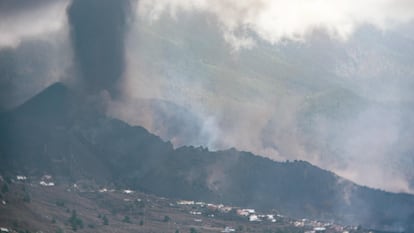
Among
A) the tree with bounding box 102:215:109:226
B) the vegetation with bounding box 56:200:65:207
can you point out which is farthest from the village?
the tree with bounding box 102:215:109:226

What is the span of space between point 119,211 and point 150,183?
17546mm

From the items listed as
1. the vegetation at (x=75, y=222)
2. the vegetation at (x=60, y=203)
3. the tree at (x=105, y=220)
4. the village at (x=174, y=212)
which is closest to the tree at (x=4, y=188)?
the village at (x=174, y=212)

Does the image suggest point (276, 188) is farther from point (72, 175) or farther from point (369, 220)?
point (72, 175)

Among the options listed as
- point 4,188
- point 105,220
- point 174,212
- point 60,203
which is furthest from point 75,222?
point 174,212

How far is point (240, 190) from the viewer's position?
156 metres

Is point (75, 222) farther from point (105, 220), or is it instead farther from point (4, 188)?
point (4, 188)

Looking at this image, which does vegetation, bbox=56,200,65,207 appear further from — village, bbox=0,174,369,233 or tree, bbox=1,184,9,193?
tree, bbox=1,184,9,193

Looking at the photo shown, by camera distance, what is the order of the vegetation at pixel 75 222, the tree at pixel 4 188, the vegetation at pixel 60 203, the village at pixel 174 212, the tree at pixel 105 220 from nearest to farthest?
the vegetation at pixel 75 222, the tree at pixel 4 188, the tree at pixel 105 220, the vegetation at pixel 60 203, the village at pixel 174 212

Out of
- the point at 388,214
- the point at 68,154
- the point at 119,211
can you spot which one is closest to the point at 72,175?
the point at 68,154

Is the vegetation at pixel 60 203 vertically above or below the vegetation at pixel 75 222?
above

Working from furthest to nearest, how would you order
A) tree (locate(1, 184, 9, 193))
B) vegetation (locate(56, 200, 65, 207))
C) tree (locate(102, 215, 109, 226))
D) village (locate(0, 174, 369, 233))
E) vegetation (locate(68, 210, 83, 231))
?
1. village (locate(0, 174, 369, 233))
2. vegetation (locate(56, 200, 65, 207))
3. tree (locate(102, 215, 109, 226))
4. tree (locate(1, 184, 9, 193))
5. vegetation (locate(68, 210, 83, 231))

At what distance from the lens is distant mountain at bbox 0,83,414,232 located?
150 meters

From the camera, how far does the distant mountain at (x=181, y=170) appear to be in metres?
150

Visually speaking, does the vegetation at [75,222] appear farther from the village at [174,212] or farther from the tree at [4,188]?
the tree at [4,188]
